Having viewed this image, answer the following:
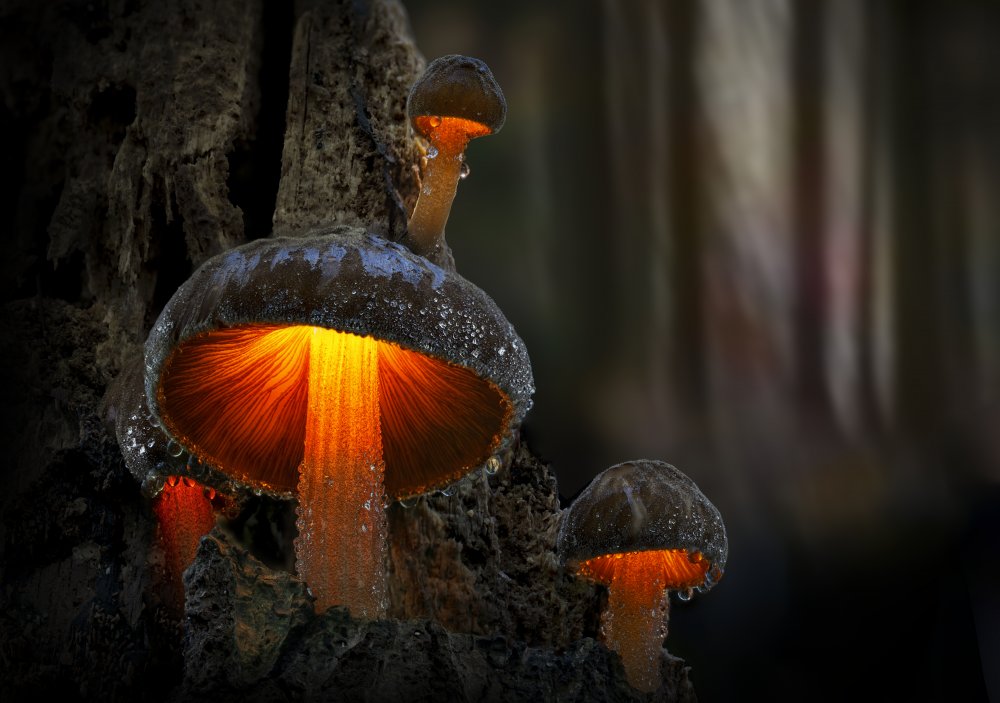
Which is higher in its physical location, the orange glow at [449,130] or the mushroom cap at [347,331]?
the orange glow at [449,130]

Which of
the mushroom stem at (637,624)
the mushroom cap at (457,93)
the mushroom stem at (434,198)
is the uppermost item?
the mushroom cap at (457,93)

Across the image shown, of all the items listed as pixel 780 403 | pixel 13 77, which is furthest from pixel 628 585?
pixel 13 77

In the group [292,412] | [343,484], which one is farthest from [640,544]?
[292,412]

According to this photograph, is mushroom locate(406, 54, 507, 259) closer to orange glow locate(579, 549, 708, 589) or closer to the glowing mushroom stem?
the glowing mushroom stem

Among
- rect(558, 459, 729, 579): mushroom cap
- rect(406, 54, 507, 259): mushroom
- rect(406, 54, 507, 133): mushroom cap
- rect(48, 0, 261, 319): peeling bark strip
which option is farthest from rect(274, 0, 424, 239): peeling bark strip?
rect(558, 459, 729, 579): mushroom cap

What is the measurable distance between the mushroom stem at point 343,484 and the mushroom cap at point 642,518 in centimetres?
55

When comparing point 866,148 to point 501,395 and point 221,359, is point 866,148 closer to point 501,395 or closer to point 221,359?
point 501,395

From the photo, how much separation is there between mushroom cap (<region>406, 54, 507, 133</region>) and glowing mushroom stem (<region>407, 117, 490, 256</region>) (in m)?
0.06

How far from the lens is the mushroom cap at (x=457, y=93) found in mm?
2010

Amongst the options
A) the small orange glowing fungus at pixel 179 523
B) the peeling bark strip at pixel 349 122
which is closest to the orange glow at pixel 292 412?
the small orange glowing fungus at pixel 179 523

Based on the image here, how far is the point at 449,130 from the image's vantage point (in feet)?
6.88

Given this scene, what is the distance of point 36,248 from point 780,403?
2.44 meters

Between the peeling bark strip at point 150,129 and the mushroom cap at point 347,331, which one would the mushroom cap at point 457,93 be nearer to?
the mushroom cap at point 347,331

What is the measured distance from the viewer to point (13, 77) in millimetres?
2627
